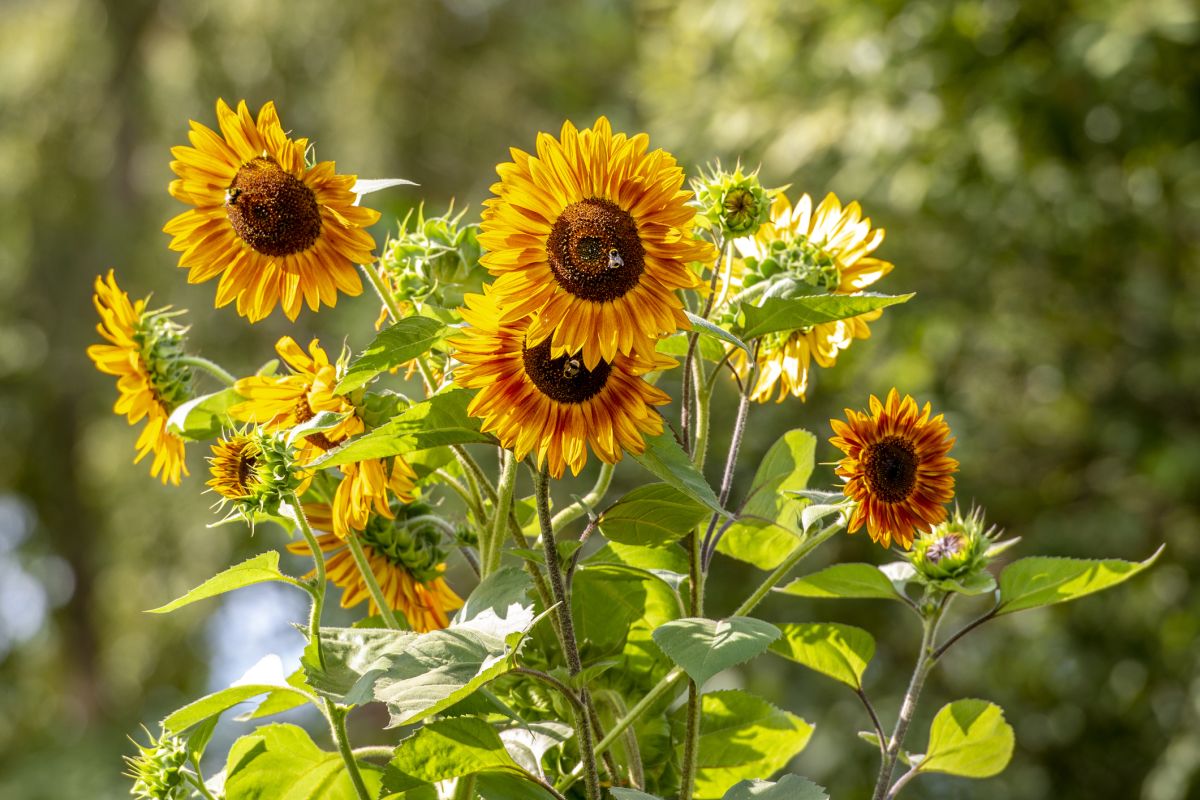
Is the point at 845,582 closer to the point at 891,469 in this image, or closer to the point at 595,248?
the point at 891,469

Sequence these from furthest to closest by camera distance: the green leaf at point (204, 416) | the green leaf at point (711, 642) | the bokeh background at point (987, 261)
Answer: the bokeh background at point (987, 261) < the green leaf at point (204, 416) < the green leaf at point (711, 642)

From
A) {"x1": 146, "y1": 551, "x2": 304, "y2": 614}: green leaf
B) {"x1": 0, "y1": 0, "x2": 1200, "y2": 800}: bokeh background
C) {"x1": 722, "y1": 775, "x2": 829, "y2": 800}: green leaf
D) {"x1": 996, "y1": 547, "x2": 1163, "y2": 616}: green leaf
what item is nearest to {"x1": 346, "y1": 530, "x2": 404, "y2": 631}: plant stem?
{"x1": 146, "y1": 551, "x2": 304, "y2": 614}: green leaf

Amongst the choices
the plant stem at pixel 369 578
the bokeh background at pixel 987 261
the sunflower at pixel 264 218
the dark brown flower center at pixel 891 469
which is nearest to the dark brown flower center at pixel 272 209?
the sunflower at pixel 264 218

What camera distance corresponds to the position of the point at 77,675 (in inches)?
220

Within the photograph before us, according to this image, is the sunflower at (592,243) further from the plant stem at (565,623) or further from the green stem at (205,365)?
the green stem at (205,365)

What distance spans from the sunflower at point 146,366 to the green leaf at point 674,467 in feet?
0.72

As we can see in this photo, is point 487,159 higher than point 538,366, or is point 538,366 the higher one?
point 487,159

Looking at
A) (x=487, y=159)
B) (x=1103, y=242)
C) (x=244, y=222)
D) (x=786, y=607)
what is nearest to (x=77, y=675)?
→ (x=487, y=159)

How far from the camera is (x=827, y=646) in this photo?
Result: 1.75 ft

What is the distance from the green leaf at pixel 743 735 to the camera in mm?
536

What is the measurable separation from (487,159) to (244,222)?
4.25 m

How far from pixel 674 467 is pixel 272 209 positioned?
6.5 inches

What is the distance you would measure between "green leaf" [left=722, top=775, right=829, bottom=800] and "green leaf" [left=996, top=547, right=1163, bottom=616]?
0.12 m

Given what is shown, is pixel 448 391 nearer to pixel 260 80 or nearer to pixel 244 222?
pixel 244 222
